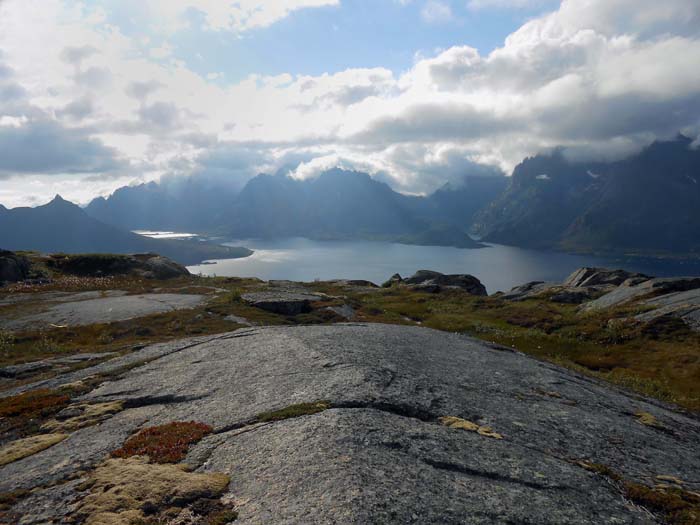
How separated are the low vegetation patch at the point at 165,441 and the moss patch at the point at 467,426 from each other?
897 centimetres

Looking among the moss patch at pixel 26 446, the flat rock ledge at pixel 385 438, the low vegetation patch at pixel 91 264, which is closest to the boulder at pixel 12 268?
the low vegetation patch at pixel 91 264

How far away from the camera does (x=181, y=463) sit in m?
13.4

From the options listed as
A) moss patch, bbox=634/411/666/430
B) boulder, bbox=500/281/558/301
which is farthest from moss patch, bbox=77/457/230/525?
boulder, bbox=500/281/558/301

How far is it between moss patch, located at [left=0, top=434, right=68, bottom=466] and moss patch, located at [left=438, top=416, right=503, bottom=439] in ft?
51.1

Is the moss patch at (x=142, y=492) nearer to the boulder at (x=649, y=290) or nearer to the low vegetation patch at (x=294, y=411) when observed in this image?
the low vegetation patch at (x=294, y=411)

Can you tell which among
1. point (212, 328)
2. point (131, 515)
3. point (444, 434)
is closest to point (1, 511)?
point (131, 515)

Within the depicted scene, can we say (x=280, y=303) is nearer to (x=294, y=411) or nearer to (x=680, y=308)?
(x=294, y=411)

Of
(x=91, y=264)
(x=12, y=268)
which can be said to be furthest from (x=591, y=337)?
(x=12, y=268)

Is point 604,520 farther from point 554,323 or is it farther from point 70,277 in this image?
point 70,277

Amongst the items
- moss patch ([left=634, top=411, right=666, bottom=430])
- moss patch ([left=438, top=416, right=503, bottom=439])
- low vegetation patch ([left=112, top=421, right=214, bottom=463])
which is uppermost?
moss patch ([left=438, top=416, right=503, bottom=439])

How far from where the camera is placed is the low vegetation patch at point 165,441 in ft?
46.0

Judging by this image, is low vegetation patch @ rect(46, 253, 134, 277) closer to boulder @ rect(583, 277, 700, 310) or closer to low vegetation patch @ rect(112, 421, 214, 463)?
low vegetation patch @ rect(112, 421, 214, 463)

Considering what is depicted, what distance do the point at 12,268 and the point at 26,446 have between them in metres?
81.2

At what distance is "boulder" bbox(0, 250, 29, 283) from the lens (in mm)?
77500
